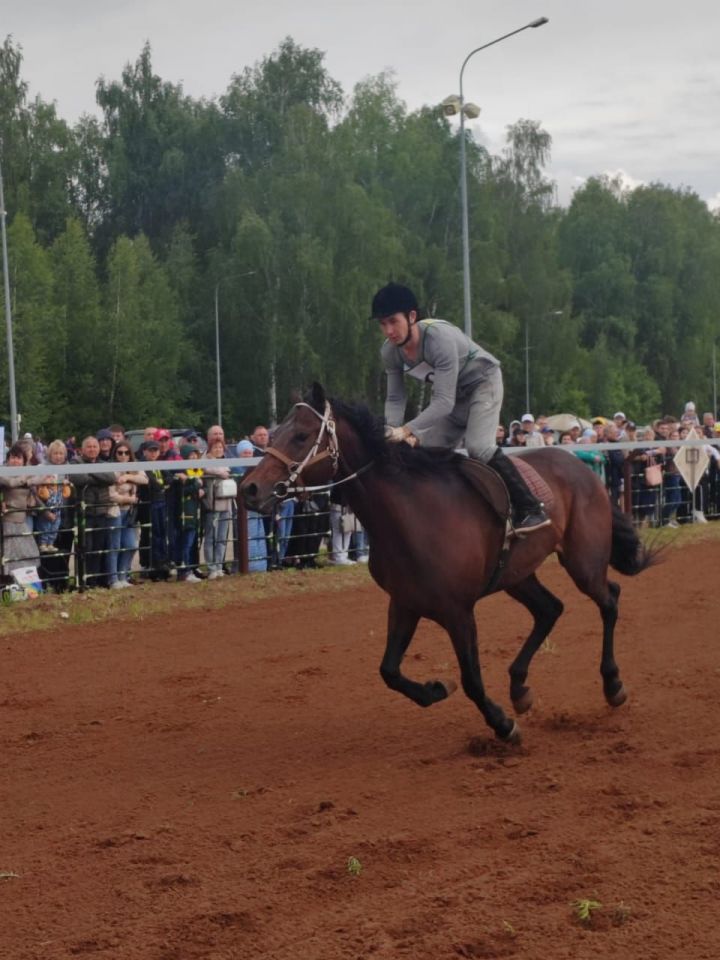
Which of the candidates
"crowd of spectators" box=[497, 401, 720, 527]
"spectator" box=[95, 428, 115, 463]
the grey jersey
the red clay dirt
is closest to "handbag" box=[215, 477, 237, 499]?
"spectator" box=[95, 428, 115, 463]

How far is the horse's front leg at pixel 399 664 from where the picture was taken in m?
6.89

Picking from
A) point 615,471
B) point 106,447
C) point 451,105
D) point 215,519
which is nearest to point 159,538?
point 215,519

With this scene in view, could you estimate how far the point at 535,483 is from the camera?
7.74 meters

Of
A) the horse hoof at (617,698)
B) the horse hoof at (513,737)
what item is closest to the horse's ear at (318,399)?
the horse hoof at (513,737)

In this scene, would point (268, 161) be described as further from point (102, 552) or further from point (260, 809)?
point (260, 809)

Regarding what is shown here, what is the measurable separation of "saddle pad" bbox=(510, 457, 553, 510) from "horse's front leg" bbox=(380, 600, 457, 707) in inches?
49.7

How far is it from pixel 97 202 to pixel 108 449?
5242 cm

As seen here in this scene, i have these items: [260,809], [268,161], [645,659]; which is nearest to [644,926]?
[260,809]

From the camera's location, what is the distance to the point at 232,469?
14.6 meters

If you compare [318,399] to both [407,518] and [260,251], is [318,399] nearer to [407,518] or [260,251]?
[407,518]

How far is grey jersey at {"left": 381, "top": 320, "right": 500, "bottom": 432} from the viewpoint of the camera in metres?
7.05

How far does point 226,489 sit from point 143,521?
3.43ft

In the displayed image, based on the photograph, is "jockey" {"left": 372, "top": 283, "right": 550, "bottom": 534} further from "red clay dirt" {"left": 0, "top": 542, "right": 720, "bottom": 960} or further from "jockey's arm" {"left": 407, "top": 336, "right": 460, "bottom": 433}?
"red clay dirt" {"left": 0, "top": 542, "right": 720, "bottom": 960}

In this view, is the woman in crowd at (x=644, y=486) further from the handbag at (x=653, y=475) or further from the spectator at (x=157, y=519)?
the spectator at (x=157, y=519)
